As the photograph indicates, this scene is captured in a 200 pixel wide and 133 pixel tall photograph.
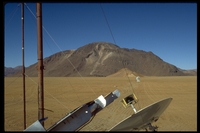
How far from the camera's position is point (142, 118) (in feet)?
13.0

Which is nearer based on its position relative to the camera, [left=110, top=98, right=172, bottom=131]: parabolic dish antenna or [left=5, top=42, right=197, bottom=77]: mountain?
[left=110, top=98, right=172, bottom=131]: parabolic dish antenna

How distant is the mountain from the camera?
14255cm

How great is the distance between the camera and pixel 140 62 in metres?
174

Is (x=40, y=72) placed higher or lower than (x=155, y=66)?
lower

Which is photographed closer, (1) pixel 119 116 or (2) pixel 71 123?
(2) pixel 71 123

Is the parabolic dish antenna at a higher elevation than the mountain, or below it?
below

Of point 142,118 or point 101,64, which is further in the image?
point 101,64

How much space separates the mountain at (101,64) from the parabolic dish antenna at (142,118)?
12852cm

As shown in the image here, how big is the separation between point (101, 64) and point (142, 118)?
5874 inches

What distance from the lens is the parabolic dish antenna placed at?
144 inches

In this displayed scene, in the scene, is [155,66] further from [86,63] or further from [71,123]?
[71,123]

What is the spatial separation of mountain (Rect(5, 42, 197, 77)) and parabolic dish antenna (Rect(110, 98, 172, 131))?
422ft

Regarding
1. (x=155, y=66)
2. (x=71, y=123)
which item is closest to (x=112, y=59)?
(x=155, y=66)

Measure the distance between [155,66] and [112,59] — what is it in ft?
112
